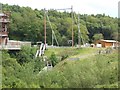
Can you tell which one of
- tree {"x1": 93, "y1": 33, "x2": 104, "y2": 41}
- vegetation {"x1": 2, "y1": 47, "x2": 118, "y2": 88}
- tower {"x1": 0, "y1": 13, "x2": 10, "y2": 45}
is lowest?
vegetation {"x1": 2, "y1": 47, "x2": 118, "y2": 88}

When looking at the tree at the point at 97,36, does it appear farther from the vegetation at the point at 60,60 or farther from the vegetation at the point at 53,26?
the vegetation at the point at 53,26

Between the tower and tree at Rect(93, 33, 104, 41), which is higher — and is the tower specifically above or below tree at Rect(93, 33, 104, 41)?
above

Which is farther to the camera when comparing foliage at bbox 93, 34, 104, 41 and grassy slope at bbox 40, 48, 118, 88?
foliage at bbox 93, 34, 104, 41

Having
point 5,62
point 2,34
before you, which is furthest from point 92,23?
point 5,62

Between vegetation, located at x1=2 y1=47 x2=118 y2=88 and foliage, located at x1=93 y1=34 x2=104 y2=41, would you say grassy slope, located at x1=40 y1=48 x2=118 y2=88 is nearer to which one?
vegetation, located at x1=2 y1=47 x2=118 y2=88

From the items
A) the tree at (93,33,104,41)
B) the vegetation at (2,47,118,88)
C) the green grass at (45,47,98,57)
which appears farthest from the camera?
the tree at (93,33,104,41)

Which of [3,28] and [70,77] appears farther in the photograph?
[3,28]

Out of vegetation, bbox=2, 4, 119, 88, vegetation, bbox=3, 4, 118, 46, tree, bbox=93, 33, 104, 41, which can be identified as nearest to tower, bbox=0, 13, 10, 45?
vegetation, bbox=2, 4, 119, 88

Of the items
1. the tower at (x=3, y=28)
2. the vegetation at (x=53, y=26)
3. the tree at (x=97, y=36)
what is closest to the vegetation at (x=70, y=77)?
the tower at (x=3, y=28)

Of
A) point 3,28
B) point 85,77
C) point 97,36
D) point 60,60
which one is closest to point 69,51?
point 60,60

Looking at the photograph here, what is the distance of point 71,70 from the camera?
1063 cm

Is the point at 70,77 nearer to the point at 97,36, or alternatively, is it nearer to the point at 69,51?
the point at 69,51

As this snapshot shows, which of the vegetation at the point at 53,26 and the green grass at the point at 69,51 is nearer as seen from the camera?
the green grass at the point at 69,51

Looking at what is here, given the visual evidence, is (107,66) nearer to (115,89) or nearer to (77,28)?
(115,89)
